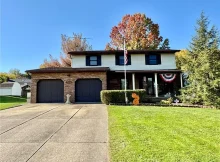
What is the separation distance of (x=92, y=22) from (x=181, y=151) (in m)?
21.8

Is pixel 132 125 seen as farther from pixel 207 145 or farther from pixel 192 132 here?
pixel 207 145

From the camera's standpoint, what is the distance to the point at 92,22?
24.2m

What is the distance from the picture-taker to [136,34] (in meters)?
34.6

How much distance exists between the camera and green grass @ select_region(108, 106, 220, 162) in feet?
14.2

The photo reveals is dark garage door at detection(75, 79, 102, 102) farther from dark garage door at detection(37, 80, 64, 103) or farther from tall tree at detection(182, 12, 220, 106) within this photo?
tall tree at detection(182, 12, 220, 106)

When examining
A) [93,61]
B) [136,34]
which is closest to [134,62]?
[93,61]

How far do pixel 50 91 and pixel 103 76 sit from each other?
5.18m

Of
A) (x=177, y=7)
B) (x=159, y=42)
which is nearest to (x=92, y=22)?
(x=177, y=7)

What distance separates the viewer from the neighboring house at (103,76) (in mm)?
18422

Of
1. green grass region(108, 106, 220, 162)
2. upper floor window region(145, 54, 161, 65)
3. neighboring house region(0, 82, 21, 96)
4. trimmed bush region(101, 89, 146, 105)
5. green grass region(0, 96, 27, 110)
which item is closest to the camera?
green grass region(108, 106, 220, 162)

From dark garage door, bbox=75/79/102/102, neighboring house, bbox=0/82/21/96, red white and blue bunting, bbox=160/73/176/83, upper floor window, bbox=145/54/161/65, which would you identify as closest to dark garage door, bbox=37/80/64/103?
dark garage door, bbox=75/79/102/102

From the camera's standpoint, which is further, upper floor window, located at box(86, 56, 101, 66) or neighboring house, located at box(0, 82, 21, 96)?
neighboring house, located at box(0, 82, 21, 96)

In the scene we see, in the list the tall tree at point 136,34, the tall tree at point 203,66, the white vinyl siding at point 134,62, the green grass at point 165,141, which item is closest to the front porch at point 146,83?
the white vinyl siding at point 134,62

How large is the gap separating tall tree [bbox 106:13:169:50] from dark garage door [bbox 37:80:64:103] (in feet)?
60.5
